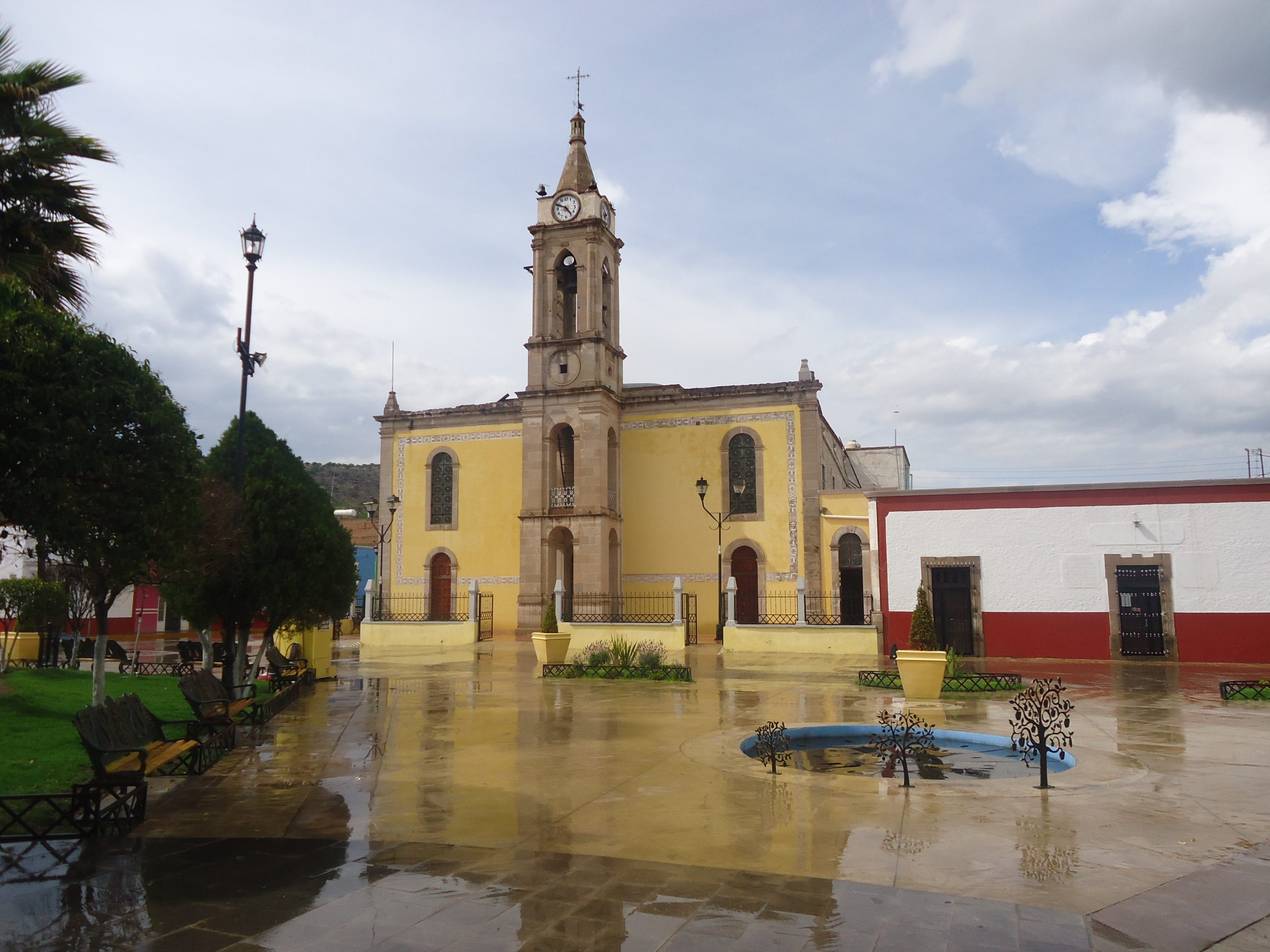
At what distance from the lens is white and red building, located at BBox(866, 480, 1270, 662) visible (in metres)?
19.3

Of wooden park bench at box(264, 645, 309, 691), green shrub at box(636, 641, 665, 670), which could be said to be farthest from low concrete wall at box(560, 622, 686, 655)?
wooden park bench at box(264, 645, 309, 691)

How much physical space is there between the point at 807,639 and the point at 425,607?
15.5m

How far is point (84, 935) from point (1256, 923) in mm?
5611

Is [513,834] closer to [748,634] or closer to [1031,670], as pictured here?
[1031,670]

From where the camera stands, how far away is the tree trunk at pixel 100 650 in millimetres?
8852

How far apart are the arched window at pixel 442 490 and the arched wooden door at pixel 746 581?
1040cm

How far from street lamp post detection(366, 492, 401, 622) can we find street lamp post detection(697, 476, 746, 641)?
32.4ft

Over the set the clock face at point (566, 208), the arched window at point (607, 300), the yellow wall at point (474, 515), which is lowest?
the yellow wall at point (474, 515)

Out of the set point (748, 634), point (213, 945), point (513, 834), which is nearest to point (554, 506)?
point (748, 634)

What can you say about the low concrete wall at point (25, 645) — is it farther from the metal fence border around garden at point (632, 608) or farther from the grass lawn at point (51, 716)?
the metal fence border around garden at point (632, 608)

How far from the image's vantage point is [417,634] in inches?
998

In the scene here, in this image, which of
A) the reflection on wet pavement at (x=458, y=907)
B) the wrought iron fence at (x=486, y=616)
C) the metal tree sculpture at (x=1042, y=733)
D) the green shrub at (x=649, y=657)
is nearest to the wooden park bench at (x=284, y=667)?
the green shrub at (x=649, y=657)

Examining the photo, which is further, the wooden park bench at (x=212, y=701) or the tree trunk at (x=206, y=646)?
the tree trunk at (x=206, y=646)

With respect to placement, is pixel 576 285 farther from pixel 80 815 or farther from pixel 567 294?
pixel 80 815
